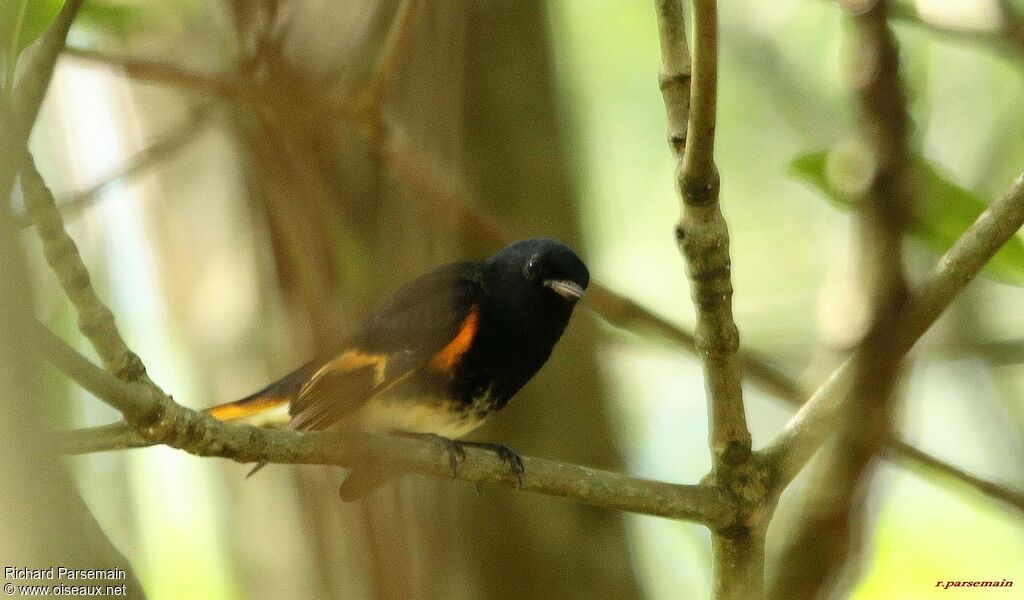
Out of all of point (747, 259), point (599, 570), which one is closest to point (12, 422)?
point (599, 570)

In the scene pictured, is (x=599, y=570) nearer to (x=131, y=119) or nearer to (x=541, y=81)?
(x=541, y=81)

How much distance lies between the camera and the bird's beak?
9.55 feet

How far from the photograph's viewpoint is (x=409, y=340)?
115 inches

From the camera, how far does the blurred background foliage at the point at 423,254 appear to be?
5.75 ft

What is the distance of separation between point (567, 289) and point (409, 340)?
47cm

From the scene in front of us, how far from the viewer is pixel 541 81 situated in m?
3.85

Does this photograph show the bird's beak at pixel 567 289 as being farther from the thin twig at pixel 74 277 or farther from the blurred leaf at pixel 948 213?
the thin twig at pixel 74 277

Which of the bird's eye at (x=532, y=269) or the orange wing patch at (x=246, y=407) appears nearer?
the bird's eye at (x=532, y=269)

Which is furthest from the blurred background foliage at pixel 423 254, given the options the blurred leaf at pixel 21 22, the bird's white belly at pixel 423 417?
the bird's white belly at pixel 423 417

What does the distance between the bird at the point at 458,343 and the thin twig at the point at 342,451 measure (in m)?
0.53

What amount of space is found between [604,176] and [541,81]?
9.48ft

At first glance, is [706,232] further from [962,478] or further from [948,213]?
[962,478]

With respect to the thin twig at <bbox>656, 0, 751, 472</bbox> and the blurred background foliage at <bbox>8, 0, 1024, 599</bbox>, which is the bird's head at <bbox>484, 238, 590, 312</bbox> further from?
the thin twig at <bbox>656, 0, 751, 472</bbox>

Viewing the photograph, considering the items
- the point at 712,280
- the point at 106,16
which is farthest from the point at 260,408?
the point at 712,280
